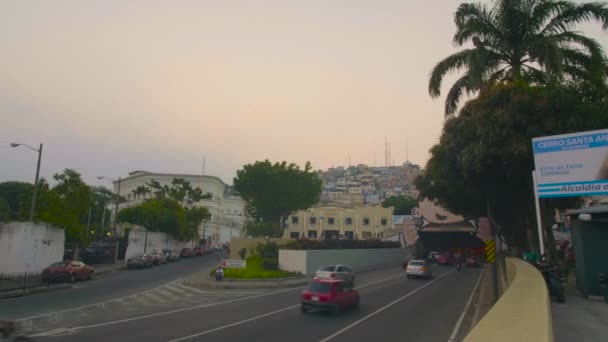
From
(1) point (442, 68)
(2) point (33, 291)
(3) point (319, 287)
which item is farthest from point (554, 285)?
(2) point (33, 291)

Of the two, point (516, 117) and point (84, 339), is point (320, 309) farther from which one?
point (516, 117)

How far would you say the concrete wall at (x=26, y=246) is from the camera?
89.4ft

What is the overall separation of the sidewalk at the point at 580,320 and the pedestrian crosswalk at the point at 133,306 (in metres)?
Answer: 14.5

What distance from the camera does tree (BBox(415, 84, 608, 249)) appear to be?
18875 mm

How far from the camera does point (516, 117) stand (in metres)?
19.5

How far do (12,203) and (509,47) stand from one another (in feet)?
286

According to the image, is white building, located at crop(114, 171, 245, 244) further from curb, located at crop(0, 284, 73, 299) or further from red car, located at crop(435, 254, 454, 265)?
curb, located at crop(0, 284, 73, 299)

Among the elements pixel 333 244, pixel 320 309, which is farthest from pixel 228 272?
pixel 320 309

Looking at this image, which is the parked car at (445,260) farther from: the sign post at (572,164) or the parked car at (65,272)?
the parked car at (65,272)

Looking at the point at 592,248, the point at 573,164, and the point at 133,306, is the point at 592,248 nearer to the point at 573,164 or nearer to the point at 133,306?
the point at 573,164

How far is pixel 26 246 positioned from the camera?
28062mm

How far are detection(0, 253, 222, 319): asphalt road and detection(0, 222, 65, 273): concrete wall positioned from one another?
3950 mm

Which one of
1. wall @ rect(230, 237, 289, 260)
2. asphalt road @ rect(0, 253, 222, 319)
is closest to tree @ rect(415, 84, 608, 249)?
asphalt road @ rect(0, 253, 222, 319)

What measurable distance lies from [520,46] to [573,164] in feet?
33.5
